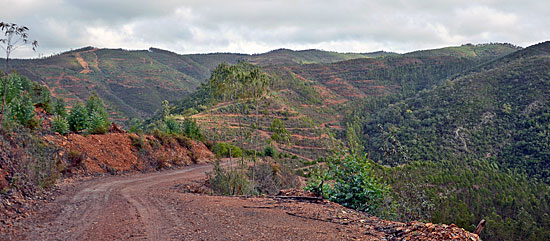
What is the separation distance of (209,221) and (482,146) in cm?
5018

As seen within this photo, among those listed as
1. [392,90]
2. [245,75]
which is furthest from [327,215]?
[392,90]

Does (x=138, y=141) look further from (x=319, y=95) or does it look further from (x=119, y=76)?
(x=119, y=76)

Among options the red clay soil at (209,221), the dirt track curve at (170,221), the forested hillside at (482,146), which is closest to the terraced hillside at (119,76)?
the forested hillside at (482,146)

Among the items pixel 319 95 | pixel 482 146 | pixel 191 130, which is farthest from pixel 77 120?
pixel 319 95

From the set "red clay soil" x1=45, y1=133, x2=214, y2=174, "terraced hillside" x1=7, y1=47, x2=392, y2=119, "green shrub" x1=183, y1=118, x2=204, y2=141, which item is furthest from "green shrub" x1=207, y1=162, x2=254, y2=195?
"terraced hillside" x1=7, y1=47, x2=392, y2=119

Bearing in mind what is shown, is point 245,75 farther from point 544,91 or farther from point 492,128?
point 544,91

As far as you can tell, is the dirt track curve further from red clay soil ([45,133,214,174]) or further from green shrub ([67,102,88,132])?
green shrub ([67,102,88,132])

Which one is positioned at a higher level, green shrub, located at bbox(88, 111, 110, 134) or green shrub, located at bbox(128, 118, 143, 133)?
green shrub, located at bbox(88, 111, 110, 134)

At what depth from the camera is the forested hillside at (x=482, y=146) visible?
2897 cm

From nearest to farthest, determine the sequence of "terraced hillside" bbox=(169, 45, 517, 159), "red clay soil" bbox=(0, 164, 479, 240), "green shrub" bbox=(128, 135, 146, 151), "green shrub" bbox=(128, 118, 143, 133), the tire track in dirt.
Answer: "red clay soil" bbox=(0, 164, 479, 240)
the tire track in dirt
"green shrub" bbox=(128, 135, 146, 151)
"green shrub" bbox=(128, 118, 143, 133)
"terraced hillside" bbox=(169, 45, 517, 159)

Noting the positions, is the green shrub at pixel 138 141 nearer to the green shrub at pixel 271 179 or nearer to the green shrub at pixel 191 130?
the green shrub at pixel 271 179

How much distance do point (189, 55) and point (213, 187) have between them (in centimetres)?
19457

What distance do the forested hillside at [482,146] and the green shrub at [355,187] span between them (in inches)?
327

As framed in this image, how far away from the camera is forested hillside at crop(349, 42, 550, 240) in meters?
29.0
